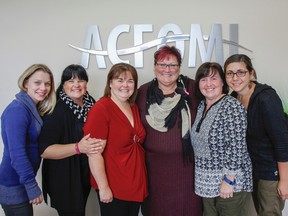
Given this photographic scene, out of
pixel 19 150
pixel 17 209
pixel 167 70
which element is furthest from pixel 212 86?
pixel 17 209

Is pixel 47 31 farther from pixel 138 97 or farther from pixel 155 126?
pixel 155 126

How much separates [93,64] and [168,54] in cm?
99

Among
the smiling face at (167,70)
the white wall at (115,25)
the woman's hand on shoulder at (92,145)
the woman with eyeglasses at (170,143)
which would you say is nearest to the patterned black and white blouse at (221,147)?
the woman with eyeglasses at (170,143)

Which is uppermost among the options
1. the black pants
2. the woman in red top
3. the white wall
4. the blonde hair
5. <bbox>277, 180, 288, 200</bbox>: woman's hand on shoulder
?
the white wall

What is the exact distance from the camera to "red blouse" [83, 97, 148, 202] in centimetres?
158

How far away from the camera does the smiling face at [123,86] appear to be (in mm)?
1658

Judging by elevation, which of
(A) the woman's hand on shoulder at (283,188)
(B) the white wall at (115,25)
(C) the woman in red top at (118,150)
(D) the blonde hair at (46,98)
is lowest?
(A) the woman's hand on shoulder at (283,188)

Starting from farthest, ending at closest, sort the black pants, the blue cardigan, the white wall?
the white wall, the black pants, the blue cardigan

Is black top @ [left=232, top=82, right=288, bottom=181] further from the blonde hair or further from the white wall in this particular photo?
the blonde hair

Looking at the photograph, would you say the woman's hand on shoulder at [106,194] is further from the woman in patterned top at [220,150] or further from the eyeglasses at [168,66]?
the eyeglasses at [168,66]

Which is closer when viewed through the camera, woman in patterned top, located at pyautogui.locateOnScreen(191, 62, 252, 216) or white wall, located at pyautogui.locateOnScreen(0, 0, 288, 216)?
woman in patterned top, located at pyautogui.locateOnScreen(191, 62, 252, 216)

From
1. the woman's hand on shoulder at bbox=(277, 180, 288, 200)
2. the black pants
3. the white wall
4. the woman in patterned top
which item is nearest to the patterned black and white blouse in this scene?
the woman in patterned top

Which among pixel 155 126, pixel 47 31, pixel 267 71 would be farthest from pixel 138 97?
pixel 267 71

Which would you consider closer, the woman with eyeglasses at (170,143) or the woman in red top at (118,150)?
the woman in red top at (118,150)
